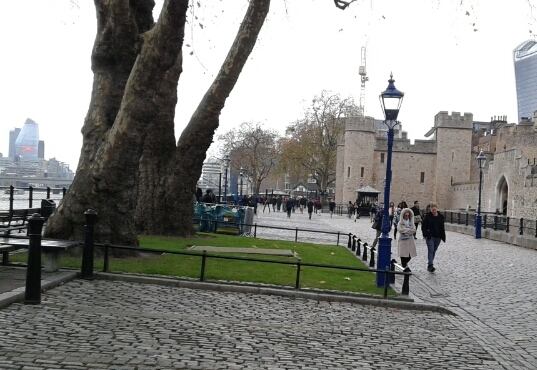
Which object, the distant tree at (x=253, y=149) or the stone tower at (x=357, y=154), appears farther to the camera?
the distant tree at (x=253, y=149)

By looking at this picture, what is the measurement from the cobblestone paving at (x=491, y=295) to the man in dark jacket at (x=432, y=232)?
1.28 feet

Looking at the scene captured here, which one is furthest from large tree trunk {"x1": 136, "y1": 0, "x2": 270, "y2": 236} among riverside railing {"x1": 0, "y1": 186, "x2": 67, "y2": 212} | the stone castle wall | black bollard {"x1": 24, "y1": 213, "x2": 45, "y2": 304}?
the stone castle wall

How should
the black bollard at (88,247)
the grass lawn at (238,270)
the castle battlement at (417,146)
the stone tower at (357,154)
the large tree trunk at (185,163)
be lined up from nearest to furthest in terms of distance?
the black bollard at (88,247) < the grass lawn at (238,270) < the large tree trunk at (185,163) < the stone tower at (357,154) < the castle battlement at (417,146)

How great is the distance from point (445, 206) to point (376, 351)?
64.5 m

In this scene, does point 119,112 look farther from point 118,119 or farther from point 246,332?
point 246,332

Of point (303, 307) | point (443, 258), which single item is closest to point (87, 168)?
point (303, 307)

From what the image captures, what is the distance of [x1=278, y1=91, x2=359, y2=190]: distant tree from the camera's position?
80.2 m

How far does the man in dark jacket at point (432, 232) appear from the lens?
50.1ft

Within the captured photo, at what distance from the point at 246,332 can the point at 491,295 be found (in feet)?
20.5

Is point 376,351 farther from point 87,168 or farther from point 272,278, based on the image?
point 87,168

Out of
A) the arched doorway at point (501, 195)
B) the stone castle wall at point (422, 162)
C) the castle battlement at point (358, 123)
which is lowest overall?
the arched doorway at point (501, 195)

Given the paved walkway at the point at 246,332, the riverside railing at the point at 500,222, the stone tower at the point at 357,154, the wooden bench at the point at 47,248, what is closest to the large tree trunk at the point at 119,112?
the wooden bench at the point at 47,248

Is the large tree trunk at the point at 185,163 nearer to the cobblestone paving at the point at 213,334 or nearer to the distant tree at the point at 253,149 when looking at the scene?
the cobblestone paving at the point at 213,334

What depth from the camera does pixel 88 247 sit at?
32.4 ft
